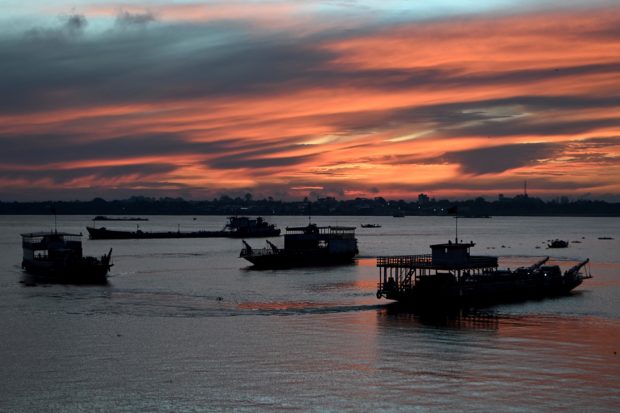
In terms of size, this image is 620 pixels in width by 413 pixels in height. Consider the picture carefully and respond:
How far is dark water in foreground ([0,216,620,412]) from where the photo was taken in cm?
3619

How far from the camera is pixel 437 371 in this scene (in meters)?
41.4

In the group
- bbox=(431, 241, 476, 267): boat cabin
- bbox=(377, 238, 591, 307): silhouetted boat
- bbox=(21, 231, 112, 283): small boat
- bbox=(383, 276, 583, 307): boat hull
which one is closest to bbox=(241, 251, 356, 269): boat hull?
bbox=(21, 231, 112, 283): small boat

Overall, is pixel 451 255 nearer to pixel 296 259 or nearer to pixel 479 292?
pixel 479 292

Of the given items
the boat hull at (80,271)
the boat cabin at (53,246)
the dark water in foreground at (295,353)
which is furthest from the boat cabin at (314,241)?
the dark water in foreground at (295,353)

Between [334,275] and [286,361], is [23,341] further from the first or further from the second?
[334,275]

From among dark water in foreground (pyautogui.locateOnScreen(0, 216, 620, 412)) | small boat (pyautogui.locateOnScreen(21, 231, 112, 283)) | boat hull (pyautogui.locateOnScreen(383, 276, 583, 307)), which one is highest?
small boat (pyautogui.locateOnScreen(21, 231, 112, 283))

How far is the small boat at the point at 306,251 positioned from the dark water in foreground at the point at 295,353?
36232mm

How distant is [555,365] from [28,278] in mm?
74769

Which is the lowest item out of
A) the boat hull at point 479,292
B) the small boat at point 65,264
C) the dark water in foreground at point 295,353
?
the dark water in foreground at point 295,353

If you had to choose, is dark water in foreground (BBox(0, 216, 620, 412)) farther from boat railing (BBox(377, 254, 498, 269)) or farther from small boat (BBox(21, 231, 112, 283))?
small boat (BBox(21, 231, 112, 283))

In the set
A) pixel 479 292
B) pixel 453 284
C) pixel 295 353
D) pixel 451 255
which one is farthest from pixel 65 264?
pixel 295 353

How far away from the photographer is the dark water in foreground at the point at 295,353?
36.2 m

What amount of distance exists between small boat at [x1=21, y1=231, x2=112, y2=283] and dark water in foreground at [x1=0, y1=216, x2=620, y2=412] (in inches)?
424

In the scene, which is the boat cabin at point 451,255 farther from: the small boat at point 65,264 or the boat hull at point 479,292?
the small boat at point 65,264
